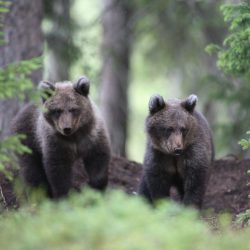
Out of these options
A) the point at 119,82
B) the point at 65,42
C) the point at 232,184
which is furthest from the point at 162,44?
the point at 232,184

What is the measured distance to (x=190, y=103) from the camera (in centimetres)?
877

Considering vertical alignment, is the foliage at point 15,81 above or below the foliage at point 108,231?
above

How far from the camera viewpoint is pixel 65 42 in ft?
51.5

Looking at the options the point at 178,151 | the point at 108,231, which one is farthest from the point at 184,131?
the point at 108,231

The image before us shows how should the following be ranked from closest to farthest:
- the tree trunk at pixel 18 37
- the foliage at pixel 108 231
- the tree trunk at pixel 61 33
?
the foliage at pixel 108 231 < the tree trunk at pixel 18 37 < the tree trunk at pixel 61 33

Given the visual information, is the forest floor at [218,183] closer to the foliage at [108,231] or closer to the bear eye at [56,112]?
the bear eye at [56,112]

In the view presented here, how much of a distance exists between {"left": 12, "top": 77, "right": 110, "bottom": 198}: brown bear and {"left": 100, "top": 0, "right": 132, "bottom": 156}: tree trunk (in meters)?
7.27

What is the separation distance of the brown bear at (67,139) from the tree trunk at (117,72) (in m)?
7.27

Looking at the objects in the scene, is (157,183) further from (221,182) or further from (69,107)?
(221,182)

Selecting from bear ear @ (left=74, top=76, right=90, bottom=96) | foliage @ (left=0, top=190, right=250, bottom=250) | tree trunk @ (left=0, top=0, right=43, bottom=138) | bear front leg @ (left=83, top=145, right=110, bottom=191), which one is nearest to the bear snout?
bear front leg @ (left=83, top=145, right=110, bottom=191)

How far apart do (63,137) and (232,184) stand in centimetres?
307

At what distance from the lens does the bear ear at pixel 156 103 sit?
28.4ft

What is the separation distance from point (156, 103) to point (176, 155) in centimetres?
77

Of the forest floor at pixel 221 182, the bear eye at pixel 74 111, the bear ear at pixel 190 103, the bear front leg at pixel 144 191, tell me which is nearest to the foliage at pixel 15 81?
the bear eye at pixel 74 111
